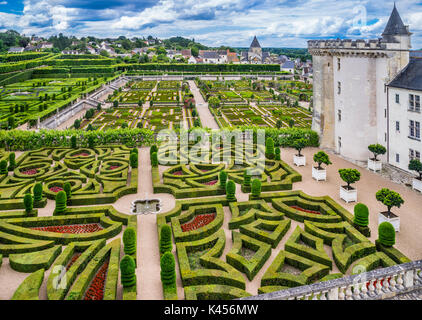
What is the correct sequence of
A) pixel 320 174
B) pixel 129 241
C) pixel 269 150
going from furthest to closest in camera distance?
1. pixel 269 150
2. pixel 320 174
3. pixel 129 241

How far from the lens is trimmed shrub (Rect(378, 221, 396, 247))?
14.3m

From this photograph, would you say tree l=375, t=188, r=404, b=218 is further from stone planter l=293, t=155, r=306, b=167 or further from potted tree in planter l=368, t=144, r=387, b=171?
stone planter l=293, t=155, r=306, b=167

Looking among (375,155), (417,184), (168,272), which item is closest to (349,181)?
(417,184)

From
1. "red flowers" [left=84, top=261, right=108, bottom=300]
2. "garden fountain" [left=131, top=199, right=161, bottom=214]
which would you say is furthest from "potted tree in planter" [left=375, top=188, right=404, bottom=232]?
"red flowers" [left=84, top=261, right=108, bottom=300]

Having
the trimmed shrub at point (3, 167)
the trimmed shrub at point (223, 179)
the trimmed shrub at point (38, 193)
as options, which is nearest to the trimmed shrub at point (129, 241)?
the trimmed shrub at point (38, 193)

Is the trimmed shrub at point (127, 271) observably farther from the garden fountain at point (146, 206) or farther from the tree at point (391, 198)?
the tree at point (391, 198)

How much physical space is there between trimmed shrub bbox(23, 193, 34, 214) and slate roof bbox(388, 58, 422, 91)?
76.0 feet

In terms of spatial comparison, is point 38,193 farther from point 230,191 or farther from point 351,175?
point 351,175

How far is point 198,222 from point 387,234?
8.66 m

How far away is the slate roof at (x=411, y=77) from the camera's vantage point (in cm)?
2215

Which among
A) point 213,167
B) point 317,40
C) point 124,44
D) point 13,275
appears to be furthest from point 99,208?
point 124,44

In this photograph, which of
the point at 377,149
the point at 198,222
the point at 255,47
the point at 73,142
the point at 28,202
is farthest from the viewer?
the point at 255,47

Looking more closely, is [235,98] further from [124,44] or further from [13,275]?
[124,44]

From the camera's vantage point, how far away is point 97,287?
1284cm
